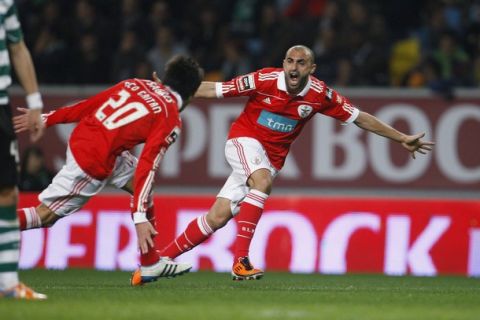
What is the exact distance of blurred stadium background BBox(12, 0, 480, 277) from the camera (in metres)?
12.7

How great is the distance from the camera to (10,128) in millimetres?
7277

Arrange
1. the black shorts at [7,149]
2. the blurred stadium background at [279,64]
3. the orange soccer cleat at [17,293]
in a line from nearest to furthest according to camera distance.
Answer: the black shorts at [7,149] < the orange soccer cleat at [17,293] < the blurred stadium background at [279,64]

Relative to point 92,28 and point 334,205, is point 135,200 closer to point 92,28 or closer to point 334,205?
point 334,205

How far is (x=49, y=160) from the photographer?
50.8 feet

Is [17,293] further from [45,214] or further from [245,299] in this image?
[245,299]

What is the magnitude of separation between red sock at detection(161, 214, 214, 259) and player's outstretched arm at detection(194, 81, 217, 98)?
38.9 inches

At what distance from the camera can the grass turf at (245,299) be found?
22.6 feet

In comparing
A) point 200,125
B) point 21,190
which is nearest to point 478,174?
point 200,125

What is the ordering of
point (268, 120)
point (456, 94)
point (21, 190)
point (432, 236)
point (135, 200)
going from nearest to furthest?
point (135, 200) → point (268, 120) → point (432, 236) → point (21, 190) → point (456, 94)

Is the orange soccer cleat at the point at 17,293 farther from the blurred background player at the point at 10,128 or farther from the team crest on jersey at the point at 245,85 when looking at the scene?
the team crest on jersey at the point at 245,85

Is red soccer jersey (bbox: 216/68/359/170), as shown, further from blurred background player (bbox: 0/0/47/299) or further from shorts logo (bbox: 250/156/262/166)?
blurred background player (bbox: 0/0/47/299)

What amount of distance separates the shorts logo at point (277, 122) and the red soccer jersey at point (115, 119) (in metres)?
1.51

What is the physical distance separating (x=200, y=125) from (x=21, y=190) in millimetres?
2533

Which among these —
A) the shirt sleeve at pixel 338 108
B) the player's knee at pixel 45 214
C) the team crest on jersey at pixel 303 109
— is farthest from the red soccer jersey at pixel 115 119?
the shirt sleeve at pixel 338 108
